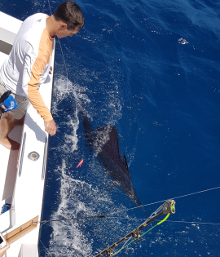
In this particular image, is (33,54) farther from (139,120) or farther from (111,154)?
(139,120)

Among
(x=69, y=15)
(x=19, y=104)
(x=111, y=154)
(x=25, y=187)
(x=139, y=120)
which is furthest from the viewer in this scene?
(x=139, y=120)

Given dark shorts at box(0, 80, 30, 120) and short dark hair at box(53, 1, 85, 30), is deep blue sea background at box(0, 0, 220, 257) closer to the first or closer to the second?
dark shorts at box(0, 80, 30, 120)

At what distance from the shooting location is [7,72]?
2.49m

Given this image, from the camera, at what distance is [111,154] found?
4.50 m

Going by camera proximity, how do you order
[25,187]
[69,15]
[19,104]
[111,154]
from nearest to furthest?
1. [69,15]
2. [25,187]
3. [19,104]
4. [111,154]

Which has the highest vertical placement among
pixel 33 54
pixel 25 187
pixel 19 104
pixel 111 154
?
pixel 33 54

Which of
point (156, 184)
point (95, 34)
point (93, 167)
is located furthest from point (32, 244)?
point (95, 34)

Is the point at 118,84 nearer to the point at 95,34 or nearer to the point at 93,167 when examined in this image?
the point at 95,34

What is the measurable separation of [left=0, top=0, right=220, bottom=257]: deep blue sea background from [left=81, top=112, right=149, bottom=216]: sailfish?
0.11 m

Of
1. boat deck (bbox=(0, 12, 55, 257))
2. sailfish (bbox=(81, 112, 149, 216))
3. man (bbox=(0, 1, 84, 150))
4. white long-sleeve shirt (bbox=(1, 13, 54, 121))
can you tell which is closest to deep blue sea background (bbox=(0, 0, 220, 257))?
sailfish (bbox=(81, 112, 149, 216))

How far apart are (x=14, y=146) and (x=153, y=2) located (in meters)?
6.38

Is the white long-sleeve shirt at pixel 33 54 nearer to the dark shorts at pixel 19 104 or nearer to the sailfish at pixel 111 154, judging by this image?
the dark shorts at pixel 19 104

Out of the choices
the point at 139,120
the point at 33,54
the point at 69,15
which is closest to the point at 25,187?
the point at 33,54

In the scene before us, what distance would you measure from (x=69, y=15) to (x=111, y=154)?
2.79 meters
